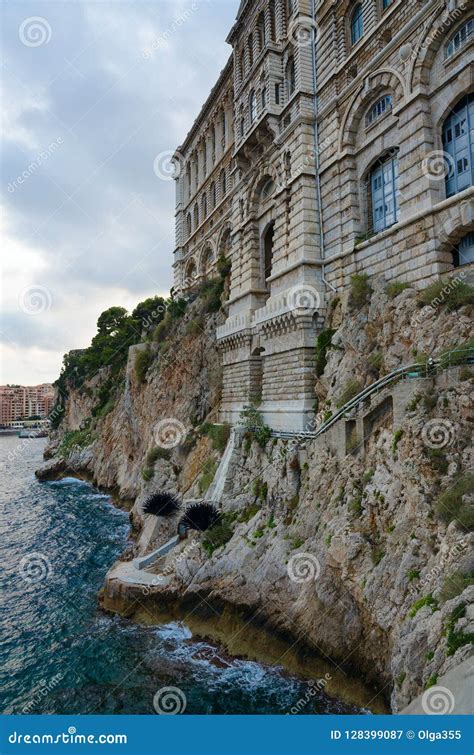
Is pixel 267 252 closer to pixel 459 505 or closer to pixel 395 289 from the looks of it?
pixel 395 289

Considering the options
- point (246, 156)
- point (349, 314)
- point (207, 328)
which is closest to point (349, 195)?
point (349, 314)

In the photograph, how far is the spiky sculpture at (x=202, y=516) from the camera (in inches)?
653

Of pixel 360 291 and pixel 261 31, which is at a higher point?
pixel 261 31

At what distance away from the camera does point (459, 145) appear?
43.2 feet

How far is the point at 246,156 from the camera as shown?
77.9 feet

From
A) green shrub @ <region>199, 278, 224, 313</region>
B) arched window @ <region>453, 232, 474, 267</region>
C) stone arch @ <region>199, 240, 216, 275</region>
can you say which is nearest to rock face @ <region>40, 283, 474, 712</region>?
arched window @ <region>453, 232, 474, 267</region>

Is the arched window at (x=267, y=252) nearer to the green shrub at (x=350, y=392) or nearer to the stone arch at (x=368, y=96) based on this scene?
the stone arch at (x=368, y=96)

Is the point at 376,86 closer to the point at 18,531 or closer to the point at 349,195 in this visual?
the point at 349,195

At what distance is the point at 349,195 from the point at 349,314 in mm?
4950

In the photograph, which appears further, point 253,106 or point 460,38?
point 253,106

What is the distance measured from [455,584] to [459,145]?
12.0 metres

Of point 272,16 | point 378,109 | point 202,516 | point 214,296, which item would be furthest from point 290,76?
point 202,516

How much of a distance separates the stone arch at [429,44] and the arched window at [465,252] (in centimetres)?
509

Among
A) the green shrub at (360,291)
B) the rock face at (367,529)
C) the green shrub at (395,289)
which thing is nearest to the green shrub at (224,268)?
the rock face at (367,529)
